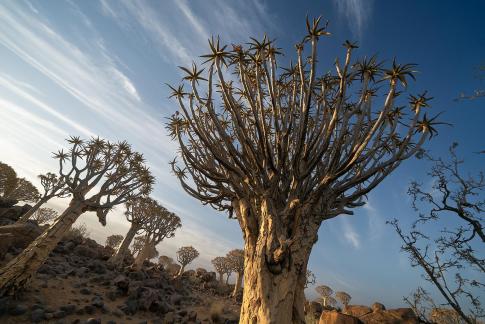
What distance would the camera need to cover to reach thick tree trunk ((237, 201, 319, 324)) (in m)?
3.68

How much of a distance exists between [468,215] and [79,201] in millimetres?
14337

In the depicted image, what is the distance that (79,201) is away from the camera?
1023cm

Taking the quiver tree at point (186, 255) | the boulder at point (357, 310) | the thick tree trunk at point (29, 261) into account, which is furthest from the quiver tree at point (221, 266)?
the thick tree trunk at point (29, 261)

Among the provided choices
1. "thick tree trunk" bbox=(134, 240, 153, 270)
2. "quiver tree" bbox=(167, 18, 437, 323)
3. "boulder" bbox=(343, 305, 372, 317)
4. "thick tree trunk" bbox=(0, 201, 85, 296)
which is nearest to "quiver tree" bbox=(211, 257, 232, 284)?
"thick tree trunk" bbox=(134, 240, 153, 270)

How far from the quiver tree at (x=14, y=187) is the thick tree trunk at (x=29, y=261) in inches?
795

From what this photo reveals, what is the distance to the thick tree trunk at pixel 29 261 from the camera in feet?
24.6

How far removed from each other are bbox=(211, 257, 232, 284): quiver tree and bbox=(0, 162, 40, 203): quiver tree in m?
23.4

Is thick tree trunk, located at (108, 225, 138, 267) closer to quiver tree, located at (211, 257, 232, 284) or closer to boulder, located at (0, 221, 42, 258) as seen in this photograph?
boulder, located at (0, 221, 42, 258)

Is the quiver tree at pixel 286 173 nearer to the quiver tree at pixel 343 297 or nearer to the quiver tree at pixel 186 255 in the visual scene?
the quiver tree at pixel 186 255

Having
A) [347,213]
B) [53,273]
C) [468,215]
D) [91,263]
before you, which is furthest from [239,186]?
[91,263]

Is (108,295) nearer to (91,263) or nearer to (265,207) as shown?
(91,263)

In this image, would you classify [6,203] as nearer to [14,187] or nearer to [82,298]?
[14,187]

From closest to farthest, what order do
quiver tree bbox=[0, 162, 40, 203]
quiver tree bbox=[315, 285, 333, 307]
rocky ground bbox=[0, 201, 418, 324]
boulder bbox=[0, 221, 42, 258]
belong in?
1. rocky ground bbox=[0, 201, 418, 324]
2. boulder bbox=[0, 221, 42, 258]
3. quiver tree bbox=[0, 162, 40, 203]
4. quiver tree bbox=[315, 285, 333, 307]

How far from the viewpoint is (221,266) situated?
1321 inches
